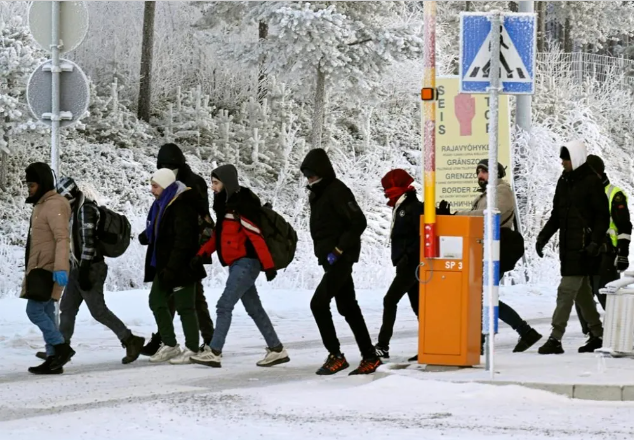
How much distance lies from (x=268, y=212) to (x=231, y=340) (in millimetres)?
2914

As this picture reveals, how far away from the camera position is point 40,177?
37.9ft

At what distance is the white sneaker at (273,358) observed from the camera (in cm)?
1199

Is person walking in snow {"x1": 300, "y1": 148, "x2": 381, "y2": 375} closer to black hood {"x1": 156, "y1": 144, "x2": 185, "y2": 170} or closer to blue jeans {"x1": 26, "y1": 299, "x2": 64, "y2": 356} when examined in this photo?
black hood {"x1": 156, "y1": 144, "x2": 185, "y2": 170}

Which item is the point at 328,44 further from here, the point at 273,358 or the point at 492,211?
the point at 492,211

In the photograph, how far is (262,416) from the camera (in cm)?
909

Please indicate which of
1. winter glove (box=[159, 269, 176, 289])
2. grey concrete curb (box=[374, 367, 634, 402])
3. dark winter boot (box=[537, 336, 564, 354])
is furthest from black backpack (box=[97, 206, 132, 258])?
grey concrete curb (box=[374, 367, 634, 402])

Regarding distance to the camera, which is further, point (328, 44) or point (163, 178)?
point (328, 44)

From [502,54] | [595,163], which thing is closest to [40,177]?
[502,54]

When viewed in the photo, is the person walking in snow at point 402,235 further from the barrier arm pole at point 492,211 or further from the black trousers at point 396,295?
the barrier arm pole at point 492,211

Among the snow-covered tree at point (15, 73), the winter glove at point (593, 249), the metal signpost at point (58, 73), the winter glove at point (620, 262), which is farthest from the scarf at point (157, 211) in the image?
the snow-covered tree at point (15, 73)

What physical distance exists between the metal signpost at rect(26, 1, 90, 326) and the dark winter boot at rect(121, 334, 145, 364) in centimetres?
140

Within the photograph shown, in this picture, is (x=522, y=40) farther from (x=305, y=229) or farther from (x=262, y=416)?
(x=305, y=229)

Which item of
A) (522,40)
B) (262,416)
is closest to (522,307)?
(522,40)

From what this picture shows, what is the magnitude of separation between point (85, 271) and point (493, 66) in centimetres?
403
